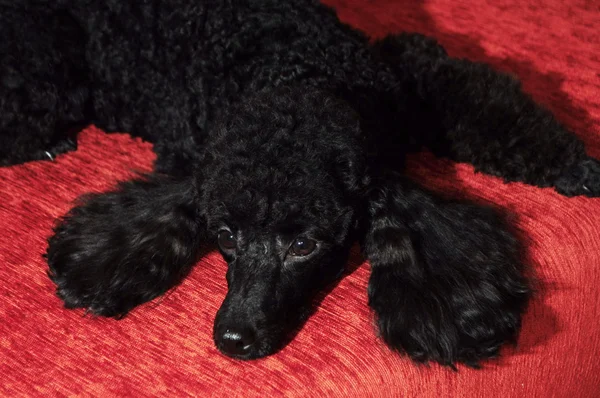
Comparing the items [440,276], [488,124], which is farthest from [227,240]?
[488,124]

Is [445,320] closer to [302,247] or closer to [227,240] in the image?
[302,247]

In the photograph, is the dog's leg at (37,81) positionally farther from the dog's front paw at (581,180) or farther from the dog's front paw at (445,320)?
the dog's front paw at (581,180)

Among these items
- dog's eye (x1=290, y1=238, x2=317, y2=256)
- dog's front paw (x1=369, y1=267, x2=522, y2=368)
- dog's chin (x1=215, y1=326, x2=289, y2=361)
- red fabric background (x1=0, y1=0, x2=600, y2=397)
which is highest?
dog's eye (x1=290, y1=238, x2=317, y2=256)

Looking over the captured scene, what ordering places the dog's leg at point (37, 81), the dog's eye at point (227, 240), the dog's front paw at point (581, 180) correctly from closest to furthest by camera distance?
the dog's eye at point (227, 240) → the dog's front paw at point (581, 180) → the dog's leg at point (37, 81)

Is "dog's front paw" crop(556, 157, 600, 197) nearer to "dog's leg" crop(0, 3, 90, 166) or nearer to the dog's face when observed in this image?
the dog's face

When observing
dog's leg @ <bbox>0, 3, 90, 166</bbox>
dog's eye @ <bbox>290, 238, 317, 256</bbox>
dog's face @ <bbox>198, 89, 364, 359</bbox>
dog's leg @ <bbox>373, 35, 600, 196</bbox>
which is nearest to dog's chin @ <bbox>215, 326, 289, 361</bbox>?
dog's face @ <bbox>198, 89, 364, 359</bbox>

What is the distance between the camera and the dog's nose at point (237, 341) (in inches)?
51.1

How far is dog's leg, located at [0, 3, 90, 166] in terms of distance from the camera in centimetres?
187

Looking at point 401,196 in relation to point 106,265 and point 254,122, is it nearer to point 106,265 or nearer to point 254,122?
point 254,122

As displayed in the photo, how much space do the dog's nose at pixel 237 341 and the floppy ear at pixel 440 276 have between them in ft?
0.78

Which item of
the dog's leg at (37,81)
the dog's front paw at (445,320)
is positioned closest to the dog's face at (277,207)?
the dog's front paw at (445,320)

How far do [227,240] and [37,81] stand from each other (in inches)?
31.6

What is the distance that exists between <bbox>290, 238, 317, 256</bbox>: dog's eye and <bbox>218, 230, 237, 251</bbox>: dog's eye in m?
0.11

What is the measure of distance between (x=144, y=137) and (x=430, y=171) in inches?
29.7
